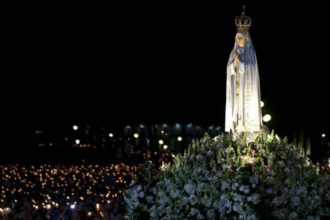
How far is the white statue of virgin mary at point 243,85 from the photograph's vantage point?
15.6m

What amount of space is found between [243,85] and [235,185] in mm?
5510

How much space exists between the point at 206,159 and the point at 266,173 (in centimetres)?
86

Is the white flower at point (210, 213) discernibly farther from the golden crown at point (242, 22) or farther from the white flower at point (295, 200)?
the golden crown at point (242, 22)

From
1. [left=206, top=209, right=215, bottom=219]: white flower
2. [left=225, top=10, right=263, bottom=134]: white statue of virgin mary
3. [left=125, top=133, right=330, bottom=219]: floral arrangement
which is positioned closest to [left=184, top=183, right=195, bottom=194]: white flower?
[left=125, top=133, right=330, bottom=219]: floral arrangement

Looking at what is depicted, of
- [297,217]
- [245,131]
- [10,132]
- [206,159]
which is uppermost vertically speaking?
[10,132]

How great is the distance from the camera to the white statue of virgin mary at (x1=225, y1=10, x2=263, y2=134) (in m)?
15.6

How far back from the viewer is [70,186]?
24672 millimetres

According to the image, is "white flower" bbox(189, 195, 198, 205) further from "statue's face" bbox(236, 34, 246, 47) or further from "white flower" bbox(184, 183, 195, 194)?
"statue's face" bbox(236, 34, 246, 47)

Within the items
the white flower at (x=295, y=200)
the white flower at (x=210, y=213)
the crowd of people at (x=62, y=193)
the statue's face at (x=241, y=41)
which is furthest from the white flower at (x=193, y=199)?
the statue's face at (x=241, y=41)

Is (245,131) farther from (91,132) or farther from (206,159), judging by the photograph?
(91,132)

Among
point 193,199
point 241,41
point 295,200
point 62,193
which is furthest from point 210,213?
point 62,193

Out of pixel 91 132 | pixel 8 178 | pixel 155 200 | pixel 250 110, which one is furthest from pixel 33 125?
pixel 155 200

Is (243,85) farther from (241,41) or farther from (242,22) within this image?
(242,22)

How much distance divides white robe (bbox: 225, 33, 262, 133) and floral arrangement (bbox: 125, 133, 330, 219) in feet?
13.2
